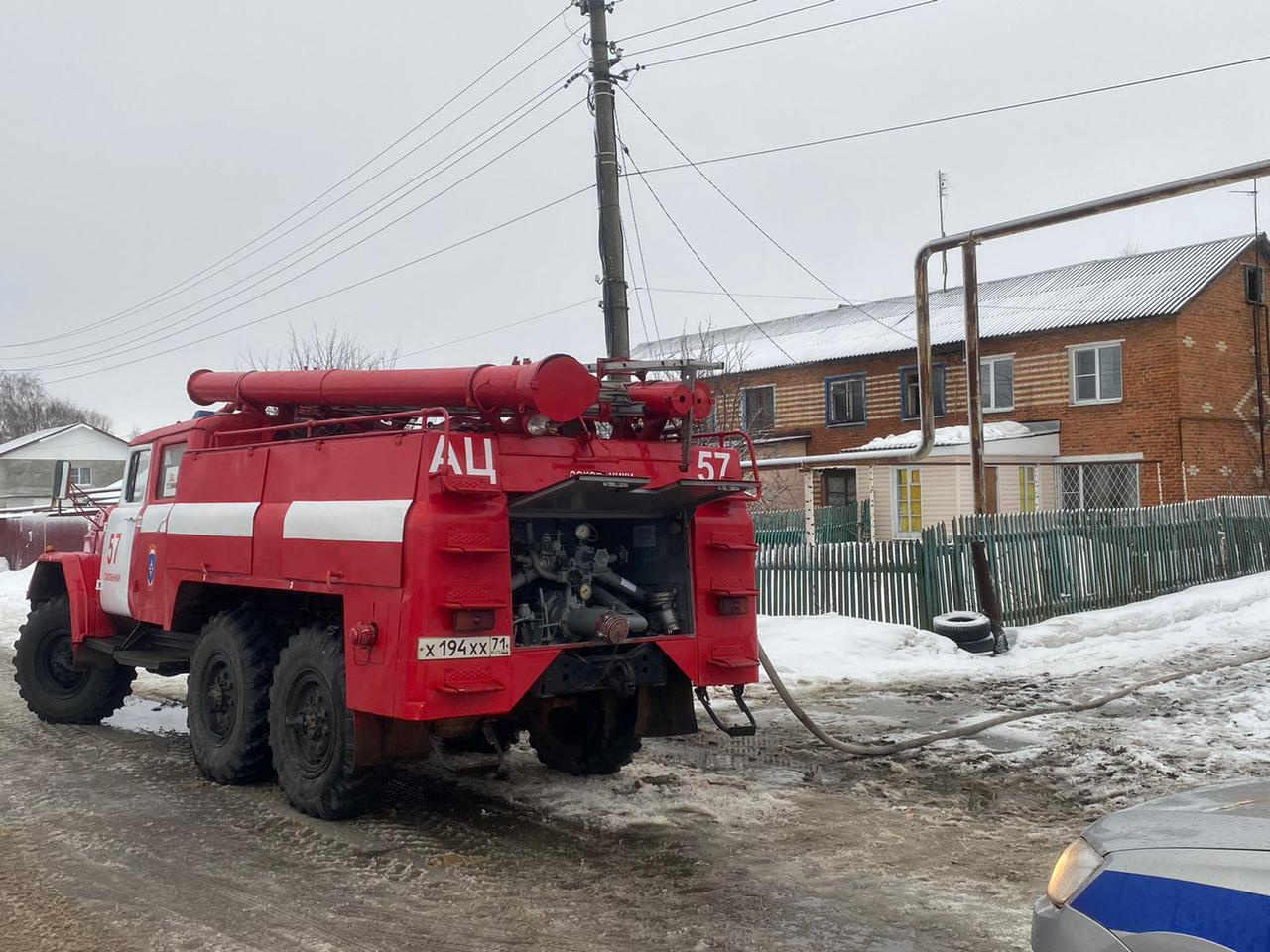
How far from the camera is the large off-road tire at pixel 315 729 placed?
671 centimetres

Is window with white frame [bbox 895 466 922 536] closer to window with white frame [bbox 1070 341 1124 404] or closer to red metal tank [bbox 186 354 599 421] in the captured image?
window with white frame [bbox 1070 341 1124 404]

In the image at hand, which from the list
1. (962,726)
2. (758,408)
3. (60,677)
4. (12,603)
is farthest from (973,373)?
(758,408)

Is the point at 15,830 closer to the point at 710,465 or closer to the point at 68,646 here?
the point at 68,646

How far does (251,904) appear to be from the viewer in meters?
5.43

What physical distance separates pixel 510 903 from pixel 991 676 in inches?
324

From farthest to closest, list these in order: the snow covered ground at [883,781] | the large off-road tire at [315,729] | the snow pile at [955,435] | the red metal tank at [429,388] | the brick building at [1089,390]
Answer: the snow pile at [955,435], the brick building at [1089,390], the large off-road tire at [315,729], the red metal tank at [429,388], the snow covered ground at [883,781]

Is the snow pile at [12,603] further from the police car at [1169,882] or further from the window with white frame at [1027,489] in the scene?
the window with white frame at [1027,489]

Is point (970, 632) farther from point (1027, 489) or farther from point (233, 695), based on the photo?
point (1027, 489)

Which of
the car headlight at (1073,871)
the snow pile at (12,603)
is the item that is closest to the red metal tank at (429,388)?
the car headlight at (1073,871)

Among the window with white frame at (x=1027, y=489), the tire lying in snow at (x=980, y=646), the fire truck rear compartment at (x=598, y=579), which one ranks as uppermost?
the window with white frame at (x=1027, y=489)

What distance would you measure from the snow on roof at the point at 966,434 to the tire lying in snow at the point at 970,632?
13.0 metres

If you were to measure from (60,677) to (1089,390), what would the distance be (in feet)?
78.7

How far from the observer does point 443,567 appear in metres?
6.10

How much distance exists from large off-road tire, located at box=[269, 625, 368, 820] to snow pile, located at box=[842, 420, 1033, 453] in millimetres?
20602
